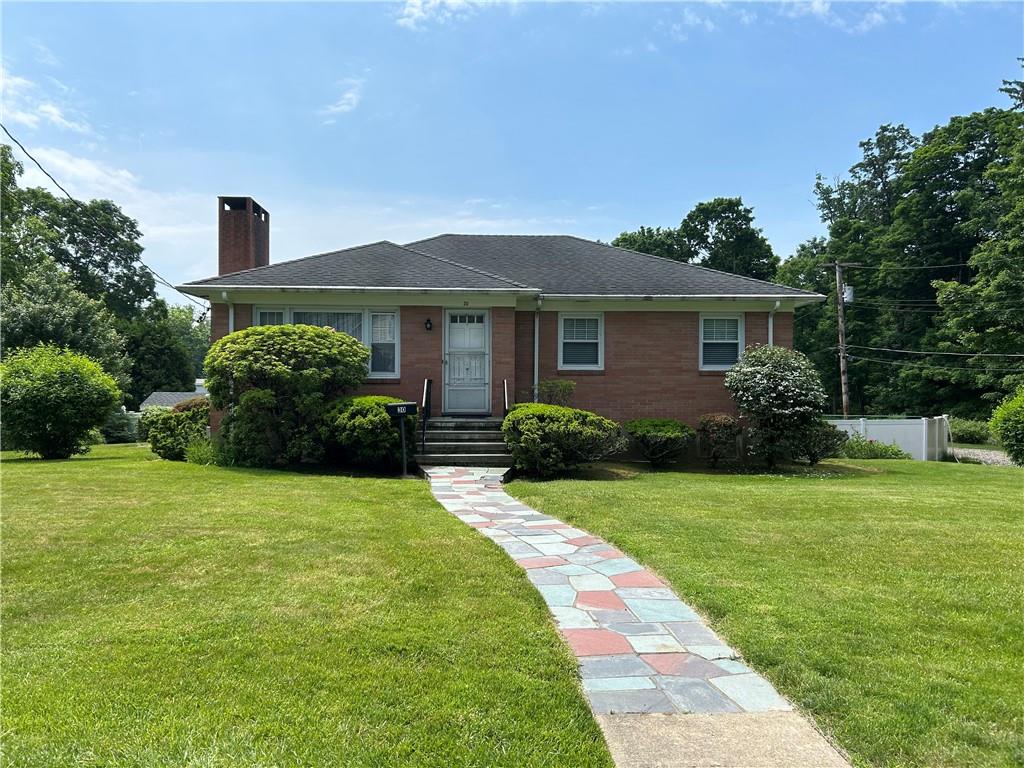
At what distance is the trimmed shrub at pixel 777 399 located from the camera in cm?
1125

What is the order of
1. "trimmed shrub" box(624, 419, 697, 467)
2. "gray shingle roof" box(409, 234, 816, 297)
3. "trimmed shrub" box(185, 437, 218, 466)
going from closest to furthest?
"trimmed shrub" box(185, 437, 218, 466)
"trimmed shrub" box(624, 419, 697, 467)
"gray shingle roof" box(409, 234, 816, 297)

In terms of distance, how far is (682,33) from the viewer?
35.1 feet

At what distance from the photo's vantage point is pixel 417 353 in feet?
41.1

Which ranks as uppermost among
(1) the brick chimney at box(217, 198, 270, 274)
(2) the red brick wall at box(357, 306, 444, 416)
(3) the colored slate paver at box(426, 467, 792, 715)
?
(1) the brick chimney at box(217, 198, 270, 274)

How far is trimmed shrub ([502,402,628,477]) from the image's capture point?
31.5 feet

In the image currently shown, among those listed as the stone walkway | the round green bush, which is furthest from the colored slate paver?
the round green bush

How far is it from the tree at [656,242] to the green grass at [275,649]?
3780 cm

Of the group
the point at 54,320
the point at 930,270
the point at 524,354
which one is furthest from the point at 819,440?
the point at 930,270

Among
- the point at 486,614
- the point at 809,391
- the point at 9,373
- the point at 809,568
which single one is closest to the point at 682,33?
the point at 809,391

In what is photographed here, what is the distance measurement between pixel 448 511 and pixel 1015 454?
1194 cm

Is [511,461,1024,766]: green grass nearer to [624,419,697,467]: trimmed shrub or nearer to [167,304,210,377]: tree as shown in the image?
[624,419,697,467]: trimmed shrub

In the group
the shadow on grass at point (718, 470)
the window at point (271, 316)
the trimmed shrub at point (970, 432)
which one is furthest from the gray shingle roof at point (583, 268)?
the trimmed shrub at point (970, 432)

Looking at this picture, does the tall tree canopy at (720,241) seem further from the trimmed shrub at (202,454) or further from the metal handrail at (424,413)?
the trimmed shrub at (202,454)

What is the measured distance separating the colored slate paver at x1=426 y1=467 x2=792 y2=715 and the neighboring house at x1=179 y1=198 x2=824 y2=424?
6.84 m
